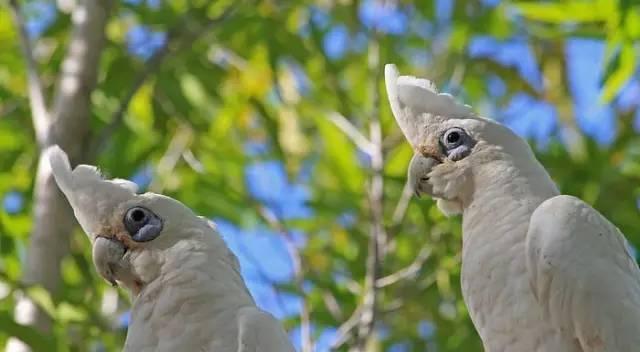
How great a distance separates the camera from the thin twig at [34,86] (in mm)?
3553

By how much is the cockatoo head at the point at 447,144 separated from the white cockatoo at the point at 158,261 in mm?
497

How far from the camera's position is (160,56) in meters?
3.77

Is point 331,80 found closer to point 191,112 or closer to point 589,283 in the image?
point 191,112

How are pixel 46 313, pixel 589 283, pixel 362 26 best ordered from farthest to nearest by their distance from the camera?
pixel 362 26 < pixel 46 313 < pixel 589 283

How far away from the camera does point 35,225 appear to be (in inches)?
137

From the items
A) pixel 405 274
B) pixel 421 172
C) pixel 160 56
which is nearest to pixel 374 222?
pixel 405 274

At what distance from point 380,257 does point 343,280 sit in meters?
0.62

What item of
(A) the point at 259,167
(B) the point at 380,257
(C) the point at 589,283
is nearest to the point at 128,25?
(A) the point at 259,167

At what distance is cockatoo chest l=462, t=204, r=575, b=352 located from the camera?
2.49m

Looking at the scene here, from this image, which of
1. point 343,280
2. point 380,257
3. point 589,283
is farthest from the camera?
point 343,280

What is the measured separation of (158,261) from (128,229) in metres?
0.10

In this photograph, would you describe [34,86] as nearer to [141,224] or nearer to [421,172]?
[141,224]

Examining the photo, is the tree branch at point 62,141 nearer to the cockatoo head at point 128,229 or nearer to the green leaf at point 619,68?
the cockatoo head at point 128,229

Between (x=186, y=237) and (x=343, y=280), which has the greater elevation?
(x=186, y=237)
